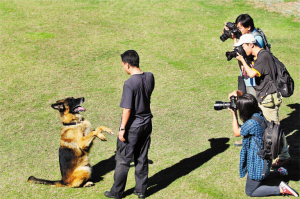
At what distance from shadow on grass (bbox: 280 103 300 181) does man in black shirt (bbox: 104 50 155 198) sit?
9.29ft

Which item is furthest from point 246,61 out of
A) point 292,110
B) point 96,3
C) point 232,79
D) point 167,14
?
point 96,3

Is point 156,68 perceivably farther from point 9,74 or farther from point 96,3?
point 96,3

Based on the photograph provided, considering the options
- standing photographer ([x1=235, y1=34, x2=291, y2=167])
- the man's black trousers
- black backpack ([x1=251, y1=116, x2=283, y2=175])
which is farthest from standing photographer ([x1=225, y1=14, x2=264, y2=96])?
the man's black trousers

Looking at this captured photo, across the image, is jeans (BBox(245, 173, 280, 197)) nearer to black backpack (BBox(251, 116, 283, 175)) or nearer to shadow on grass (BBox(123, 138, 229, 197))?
black backpack (BBox(251, 116, 283, 175))

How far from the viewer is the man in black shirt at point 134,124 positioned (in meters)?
5.13

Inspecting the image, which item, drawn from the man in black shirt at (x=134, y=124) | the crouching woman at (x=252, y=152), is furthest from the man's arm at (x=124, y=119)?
the crouching woman at (x=252, y=152)

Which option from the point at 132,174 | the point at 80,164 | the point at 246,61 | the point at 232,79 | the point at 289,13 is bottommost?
the point at 132,174

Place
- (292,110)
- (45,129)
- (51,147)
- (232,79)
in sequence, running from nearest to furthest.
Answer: (51,147) < (45,129) < (292,110) < (232,79)

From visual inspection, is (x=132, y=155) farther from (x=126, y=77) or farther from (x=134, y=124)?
(x=126, y=77)

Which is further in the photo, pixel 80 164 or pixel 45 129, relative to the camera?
pixel 45 129

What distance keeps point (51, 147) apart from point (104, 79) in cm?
335

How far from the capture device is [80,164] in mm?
5980

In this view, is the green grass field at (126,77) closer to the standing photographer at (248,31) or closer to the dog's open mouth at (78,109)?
the dog's open mouth at (78,109)

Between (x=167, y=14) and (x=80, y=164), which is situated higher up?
(x=167, y=14)
